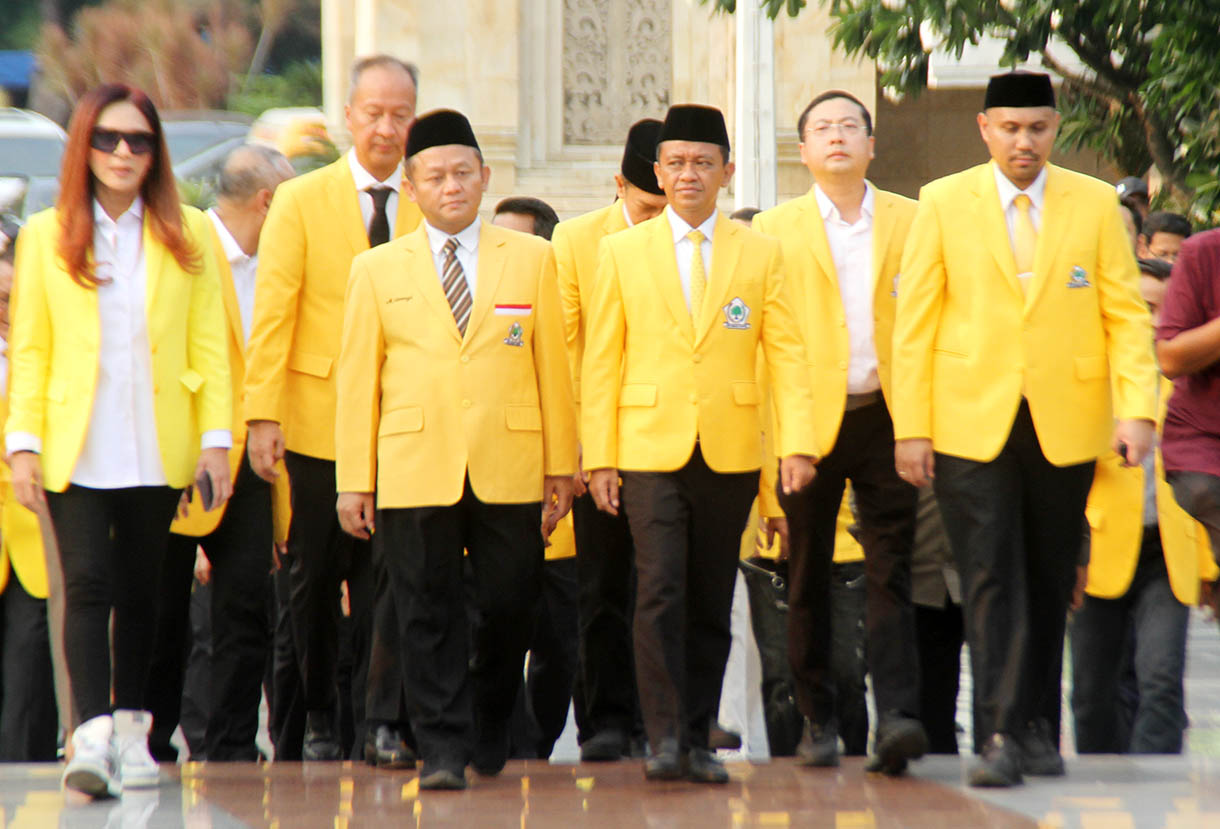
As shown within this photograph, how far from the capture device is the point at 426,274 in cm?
683

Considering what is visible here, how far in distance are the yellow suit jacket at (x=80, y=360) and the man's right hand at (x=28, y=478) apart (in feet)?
0.11

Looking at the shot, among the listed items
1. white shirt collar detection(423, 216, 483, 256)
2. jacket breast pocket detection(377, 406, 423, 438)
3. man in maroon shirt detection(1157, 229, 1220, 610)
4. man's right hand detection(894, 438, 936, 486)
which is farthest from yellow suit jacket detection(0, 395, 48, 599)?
man in maroon shirt detection(1157, 229, 1220, 610)

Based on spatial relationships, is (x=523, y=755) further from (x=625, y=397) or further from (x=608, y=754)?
(x=625, y=397)

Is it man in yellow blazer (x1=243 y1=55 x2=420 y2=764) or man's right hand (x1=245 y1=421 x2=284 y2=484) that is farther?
man in yellow blazer (x1=243 y1=55 x2=420 y2=764)

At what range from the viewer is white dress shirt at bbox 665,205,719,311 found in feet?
22.9

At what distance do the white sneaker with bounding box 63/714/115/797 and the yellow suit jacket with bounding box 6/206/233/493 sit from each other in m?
0.75

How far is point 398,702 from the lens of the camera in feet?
23.0

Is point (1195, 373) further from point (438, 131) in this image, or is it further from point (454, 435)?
point (438, 131)

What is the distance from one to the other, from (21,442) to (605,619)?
2202 millimetres

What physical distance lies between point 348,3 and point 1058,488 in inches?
621

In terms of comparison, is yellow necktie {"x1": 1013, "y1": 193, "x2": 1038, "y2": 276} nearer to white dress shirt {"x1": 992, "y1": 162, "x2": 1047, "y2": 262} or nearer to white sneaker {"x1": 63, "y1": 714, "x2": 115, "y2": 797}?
white dress shirt {"x1": 992, "y1": 162, "x2": 1047, "y2": 262}

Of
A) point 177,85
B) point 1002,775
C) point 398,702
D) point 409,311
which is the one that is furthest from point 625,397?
point 177,85

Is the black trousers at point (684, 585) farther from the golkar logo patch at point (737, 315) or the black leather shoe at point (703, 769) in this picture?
the golkar logo patch at point (737, 315)

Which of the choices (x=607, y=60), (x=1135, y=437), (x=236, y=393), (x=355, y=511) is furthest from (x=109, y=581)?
(x=607, y=60)
